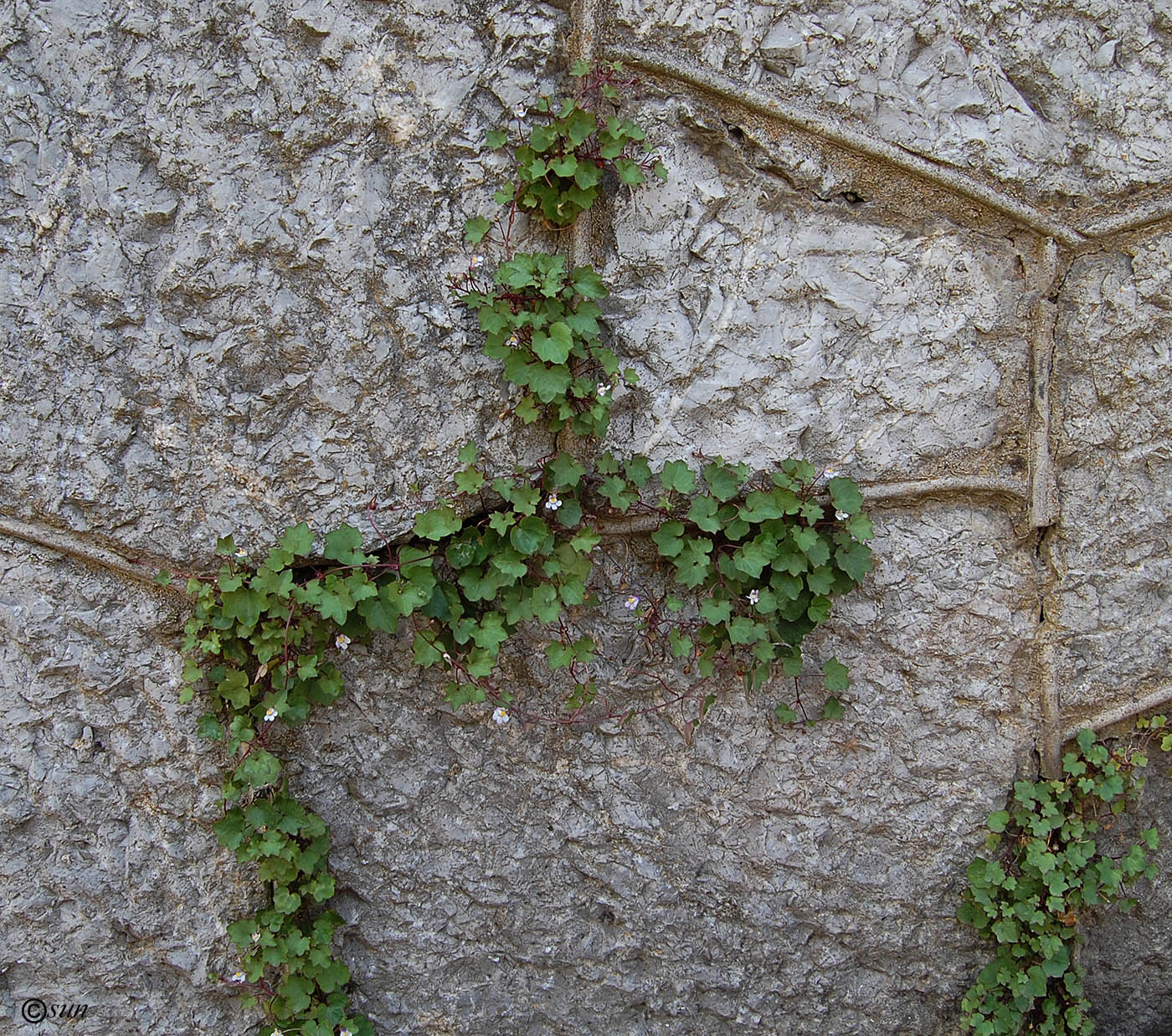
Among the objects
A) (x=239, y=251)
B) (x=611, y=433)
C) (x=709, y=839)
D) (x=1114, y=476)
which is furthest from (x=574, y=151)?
(x=709, y=839)

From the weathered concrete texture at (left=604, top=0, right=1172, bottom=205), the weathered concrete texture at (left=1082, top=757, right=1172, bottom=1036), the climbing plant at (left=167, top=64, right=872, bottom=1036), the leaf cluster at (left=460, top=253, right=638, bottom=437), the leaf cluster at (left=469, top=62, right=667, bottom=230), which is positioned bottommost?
the weathered concrete texture at (left=1082, top=757, right=1172, bottom=1036)

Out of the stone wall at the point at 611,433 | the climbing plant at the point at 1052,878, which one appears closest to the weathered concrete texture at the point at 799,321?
the stone wall at the point at 611,433

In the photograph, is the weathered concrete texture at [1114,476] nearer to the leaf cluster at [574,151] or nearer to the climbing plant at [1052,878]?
the climbing plant at [1052,878]

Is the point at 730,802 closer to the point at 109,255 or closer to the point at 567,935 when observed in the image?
the point at 567,935

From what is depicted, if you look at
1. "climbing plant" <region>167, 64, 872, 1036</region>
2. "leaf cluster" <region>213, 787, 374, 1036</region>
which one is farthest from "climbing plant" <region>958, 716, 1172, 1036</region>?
"leaf cluster" <region>213, 787, 374, 1036</region>

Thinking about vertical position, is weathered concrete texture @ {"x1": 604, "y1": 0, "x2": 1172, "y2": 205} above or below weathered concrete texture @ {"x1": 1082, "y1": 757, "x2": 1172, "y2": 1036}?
above

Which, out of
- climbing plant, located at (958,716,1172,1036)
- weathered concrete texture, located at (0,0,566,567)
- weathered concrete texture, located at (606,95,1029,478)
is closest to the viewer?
weathered concrete texture, located at (0,0,566,567)

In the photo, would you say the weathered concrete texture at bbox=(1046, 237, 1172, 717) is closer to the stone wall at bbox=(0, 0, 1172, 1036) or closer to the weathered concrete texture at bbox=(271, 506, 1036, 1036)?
the stone wall at bbox=(0, 0, 1172, 1036)
